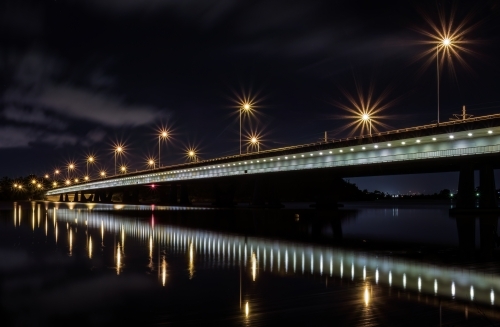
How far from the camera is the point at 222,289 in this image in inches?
589

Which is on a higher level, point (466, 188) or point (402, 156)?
point (402, 156)

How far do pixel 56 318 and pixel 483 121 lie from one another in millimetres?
52437

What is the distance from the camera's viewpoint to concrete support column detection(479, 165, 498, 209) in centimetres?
6700

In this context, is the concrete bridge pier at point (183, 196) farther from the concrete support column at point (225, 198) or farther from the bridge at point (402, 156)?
the bridge at point (402, 156)

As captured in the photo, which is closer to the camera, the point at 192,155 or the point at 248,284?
the point at 248,284

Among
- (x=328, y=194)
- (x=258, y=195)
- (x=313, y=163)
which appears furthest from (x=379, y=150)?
(x=258, y=195)

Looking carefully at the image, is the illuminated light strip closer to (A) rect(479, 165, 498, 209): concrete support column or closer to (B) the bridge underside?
(B) the bridge underside

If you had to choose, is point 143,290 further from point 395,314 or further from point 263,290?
point 395,314

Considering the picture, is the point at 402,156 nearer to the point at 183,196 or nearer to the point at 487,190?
the point at 487,190

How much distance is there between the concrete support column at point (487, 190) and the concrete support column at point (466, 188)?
3603 millimetres

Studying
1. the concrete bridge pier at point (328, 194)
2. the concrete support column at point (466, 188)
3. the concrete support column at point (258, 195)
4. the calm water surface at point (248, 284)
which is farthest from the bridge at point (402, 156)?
the calm water surface at point (248, 284)

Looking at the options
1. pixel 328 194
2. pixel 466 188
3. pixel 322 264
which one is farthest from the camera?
pixel 328 194

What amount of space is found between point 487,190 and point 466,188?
24.7ft

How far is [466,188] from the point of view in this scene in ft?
210
